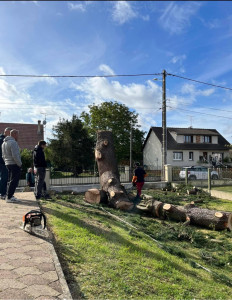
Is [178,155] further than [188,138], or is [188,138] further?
[188,138]

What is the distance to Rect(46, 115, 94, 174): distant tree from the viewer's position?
2536cm

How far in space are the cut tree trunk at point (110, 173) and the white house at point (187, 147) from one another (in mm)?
27089

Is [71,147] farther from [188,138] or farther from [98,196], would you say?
[188,138]

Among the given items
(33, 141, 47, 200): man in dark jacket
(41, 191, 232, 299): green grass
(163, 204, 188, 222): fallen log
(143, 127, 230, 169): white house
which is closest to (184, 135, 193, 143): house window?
(143, 127, 230, 169): white house

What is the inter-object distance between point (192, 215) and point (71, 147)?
19462 mm

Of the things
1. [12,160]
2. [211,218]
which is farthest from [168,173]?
[12,160]

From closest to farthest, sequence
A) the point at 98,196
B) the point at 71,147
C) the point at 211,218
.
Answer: the point at 211,218
the point at 98,196
the point at 71,147

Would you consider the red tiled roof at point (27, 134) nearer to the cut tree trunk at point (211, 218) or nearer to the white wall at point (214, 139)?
the white wall at point (214, 139)

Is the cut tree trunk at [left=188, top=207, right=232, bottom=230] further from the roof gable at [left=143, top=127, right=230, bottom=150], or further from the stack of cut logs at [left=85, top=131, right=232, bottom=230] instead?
the roof gable at [left=143, top=127, right=230, bottom=150]

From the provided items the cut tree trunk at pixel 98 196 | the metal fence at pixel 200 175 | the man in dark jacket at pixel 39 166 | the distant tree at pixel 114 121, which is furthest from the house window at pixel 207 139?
the man in dark jacket at pixel 39 166

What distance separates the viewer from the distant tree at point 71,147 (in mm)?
25359

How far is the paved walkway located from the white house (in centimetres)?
3420

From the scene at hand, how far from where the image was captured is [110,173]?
402 inches

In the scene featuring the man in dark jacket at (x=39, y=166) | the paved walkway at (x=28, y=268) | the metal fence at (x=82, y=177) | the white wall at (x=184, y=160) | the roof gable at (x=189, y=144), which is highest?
the roof gable at (x=189, y=144)
